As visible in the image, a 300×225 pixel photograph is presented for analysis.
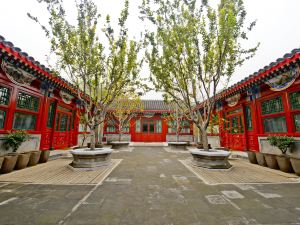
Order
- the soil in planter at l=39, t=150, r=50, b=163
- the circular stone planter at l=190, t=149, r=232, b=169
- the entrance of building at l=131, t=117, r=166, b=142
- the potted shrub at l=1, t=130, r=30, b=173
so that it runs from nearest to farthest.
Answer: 1. the potted shrub at l=1, t=130, r=30, b=173
2. the circular stone planter at l=190, t=149, r=232, b=169
3. the soil in planter at l=39, t=150, r=50, b=163
4. the entrance of building at l=131, t=117, r=166, b=142

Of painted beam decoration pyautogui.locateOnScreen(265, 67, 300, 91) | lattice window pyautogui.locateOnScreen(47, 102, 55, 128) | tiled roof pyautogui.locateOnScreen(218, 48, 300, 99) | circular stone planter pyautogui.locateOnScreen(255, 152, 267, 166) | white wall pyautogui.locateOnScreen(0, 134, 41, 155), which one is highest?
tiled roof pyautogui.locateOnScreen(218, 48, 300, 99)

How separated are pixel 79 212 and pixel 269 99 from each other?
831cm

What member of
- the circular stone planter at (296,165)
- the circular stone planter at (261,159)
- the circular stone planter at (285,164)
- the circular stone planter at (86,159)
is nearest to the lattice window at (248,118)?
the circular stone planter at (261,159)

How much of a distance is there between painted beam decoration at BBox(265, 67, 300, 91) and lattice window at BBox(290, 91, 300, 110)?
0.45 m

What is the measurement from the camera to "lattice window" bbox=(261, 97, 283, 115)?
6.05m

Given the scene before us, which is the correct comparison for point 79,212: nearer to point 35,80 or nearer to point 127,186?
point 127,186

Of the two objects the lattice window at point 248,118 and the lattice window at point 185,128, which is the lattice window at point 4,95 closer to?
the lattice window at point 248,118

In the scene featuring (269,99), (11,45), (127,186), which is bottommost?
(127,186)

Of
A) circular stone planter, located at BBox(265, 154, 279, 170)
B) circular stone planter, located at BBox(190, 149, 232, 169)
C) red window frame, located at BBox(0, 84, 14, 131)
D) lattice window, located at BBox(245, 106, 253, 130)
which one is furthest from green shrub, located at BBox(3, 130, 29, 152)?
lattice window, located at BBox(245, 106, 253, 130)

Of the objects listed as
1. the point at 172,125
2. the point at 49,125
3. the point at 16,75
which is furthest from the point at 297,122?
the point at 49,125

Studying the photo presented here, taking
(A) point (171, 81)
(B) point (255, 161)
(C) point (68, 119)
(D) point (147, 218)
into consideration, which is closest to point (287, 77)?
(B) point (255, 161)

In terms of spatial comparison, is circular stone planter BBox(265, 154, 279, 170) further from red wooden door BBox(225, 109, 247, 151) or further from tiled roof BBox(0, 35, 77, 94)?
tiled roof BBox(0, 35, 77, 94)

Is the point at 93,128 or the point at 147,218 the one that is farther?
the point at 93,128

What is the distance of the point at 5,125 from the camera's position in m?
5.32
